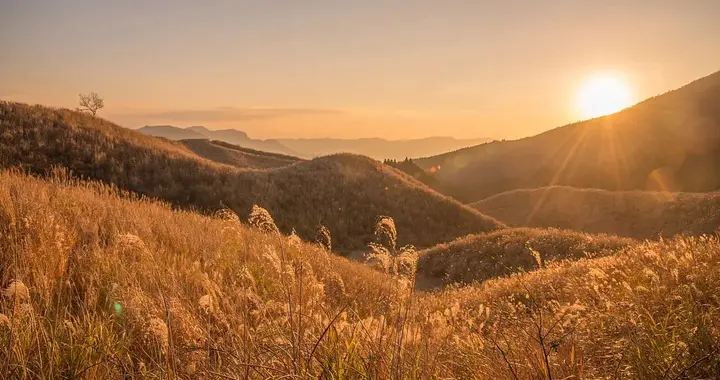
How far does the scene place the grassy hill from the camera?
59.0 feet

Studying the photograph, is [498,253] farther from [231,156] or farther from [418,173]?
[418,173]

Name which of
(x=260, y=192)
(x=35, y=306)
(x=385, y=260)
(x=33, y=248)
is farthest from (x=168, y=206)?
(x=260, y=192)

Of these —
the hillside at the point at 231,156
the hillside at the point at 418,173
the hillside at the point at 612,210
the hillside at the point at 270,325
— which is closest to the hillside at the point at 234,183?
the hillside at the point at 612,210

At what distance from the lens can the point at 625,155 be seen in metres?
75.9

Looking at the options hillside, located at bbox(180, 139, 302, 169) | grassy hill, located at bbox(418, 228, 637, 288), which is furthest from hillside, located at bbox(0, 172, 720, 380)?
hillside, located at bbox(180, 139, 302, 169)

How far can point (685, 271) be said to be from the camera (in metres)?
4.53

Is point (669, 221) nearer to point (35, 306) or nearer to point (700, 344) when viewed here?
point (700, 344)

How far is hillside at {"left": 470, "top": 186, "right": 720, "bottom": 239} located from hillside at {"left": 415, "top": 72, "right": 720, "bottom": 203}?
107ft

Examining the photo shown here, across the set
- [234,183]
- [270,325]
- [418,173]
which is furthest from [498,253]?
[418,173]

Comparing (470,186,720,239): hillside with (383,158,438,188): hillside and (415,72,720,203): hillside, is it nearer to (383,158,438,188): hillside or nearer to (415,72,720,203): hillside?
(383,158,438,188): hillside

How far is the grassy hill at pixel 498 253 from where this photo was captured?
1797cm

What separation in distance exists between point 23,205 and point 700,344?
7386mm

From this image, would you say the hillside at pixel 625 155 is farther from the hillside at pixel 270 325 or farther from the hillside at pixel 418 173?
the hillside at pixel 270 325

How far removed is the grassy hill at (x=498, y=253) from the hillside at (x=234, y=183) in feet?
22.9
